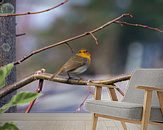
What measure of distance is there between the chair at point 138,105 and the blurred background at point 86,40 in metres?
0.78

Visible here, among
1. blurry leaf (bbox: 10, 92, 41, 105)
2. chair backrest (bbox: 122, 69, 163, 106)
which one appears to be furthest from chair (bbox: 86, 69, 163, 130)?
blurry leaf (bbox: 10, 92, 41, 105)

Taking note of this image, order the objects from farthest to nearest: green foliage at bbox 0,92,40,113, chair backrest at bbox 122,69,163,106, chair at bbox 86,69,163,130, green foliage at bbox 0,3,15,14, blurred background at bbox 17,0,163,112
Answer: blurred background at bbox 17,0,163,112
green foliage at bbox 0,3,15,14
chair backrest at bbox 122,69,163,106
chair at bbox 86,69,163,130
green foliage at bbox 0,92,40,113

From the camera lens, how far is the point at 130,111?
2225 millimetres

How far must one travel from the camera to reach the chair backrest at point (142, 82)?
9.03ft

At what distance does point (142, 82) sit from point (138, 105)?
2.15ft

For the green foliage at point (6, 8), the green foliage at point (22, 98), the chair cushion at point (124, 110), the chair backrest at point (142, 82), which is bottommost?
the chair cushion at point (124, 110)

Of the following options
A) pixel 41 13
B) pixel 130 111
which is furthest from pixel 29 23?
pixel 130 111

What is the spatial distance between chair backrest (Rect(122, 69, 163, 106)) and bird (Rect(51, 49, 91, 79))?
677 mm

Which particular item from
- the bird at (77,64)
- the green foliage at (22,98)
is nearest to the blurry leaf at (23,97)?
the green foliage at (22,98)

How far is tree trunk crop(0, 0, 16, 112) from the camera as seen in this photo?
11.5 ft

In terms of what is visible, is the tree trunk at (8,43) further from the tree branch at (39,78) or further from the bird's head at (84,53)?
the bird's head at (84,53)

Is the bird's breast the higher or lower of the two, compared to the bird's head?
lower

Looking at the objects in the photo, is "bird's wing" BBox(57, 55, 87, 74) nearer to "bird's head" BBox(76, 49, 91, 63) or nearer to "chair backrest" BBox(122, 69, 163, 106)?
"bird's head" BBox(76, 49, 91, 63)

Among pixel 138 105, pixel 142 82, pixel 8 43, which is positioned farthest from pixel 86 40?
pixel 138 105
